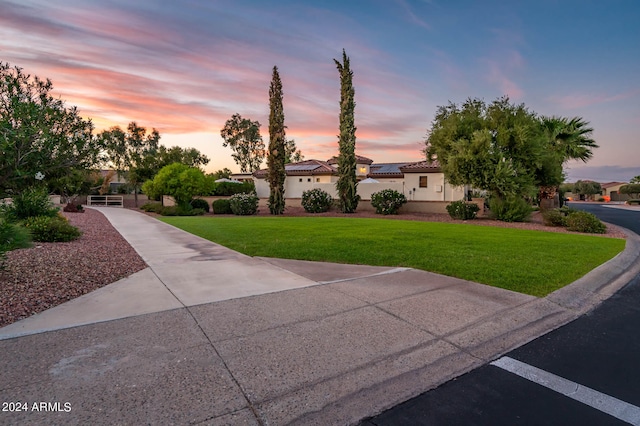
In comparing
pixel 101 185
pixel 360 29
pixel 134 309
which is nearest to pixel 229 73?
pixel 360 29

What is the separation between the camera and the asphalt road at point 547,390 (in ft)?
8.96

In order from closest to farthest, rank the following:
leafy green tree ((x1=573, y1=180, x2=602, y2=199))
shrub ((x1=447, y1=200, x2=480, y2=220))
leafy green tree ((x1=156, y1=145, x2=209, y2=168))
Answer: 1. shrub ((x1=447, y1=200, x2=480, y2=220))
2. leafy green tree ((x1=156, y1=145, x2=209, y2=168))
3. leafy green tree ((x1=573, y1=180, x2=602, y2=199))

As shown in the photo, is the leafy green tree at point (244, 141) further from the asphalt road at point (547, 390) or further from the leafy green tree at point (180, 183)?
the asphalt road at point (547, 390)

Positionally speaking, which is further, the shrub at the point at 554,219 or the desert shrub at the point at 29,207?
the shrub at the point at 554,219

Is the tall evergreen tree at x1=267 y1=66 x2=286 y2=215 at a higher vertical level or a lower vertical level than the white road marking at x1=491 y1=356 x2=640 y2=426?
higher

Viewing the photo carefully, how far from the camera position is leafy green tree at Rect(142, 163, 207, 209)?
2692 cm

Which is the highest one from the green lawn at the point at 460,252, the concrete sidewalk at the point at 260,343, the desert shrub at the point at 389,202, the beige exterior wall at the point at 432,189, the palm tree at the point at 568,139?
the palm tree at the point at 568,139

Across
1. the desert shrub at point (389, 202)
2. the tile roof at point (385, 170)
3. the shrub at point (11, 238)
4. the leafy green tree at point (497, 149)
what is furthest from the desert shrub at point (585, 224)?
the tile roof at point (385, 170)

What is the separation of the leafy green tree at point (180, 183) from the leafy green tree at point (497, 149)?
709 inches

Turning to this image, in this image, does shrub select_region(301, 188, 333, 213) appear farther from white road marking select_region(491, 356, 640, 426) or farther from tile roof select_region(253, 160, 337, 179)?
white road marking select_region(491, 356, 640, 426)

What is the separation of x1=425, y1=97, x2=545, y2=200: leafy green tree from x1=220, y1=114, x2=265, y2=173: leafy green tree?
3797 cm

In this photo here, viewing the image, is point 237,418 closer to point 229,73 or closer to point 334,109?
point 229,73

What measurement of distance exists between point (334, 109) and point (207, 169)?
115 ft

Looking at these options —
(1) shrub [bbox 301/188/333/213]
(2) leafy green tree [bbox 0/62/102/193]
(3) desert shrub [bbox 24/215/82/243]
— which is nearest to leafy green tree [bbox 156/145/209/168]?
(1) shrub [bbox 301/188/333/213]
